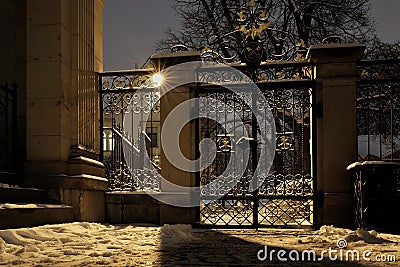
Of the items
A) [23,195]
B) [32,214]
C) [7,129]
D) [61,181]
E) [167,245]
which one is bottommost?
[167,245]

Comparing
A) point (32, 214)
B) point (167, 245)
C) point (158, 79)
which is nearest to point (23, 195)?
point (32, 214)

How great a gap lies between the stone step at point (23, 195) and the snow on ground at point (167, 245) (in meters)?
0.74

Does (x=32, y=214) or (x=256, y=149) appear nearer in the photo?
(x=32, y=214)

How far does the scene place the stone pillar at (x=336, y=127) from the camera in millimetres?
8695

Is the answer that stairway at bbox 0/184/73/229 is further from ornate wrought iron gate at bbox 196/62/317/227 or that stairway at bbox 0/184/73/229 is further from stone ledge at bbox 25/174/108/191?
ornate wrought iron gate at bbox 196/62/317/227

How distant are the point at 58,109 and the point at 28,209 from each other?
2.15 m

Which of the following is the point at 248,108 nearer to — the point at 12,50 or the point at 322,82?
the point at 322,82

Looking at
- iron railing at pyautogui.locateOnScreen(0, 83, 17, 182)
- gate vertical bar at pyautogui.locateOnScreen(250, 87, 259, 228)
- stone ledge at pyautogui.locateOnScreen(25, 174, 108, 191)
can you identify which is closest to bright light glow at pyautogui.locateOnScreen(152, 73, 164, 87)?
gate vertical bar at pyautogui.locateOnScreen(250, 87, 259, 228)

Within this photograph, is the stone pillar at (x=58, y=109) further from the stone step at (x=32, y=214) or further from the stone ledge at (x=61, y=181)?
the stone step at (x=32, y=214)

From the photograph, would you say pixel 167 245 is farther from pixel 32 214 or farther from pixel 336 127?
pixel 336 127

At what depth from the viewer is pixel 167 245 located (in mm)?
6234

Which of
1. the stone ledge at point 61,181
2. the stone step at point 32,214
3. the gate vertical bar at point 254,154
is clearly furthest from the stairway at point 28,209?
the gate vertical bar at point 254,154

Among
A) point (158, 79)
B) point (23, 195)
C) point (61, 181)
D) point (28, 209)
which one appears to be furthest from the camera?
point (158, 79)

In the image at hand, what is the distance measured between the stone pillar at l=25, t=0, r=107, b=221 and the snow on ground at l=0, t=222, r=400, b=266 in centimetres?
88
